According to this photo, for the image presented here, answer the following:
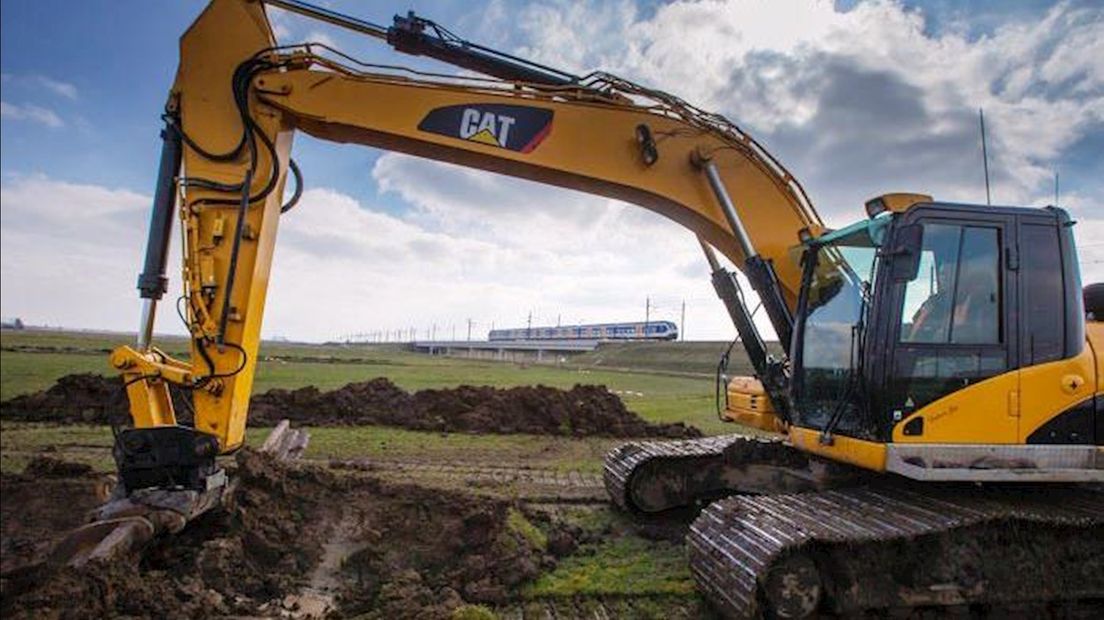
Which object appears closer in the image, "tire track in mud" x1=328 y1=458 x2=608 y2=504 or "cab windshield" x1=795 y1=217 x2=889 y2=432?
"cab windshield" x1=795 y1=217 x2=889 y2=432

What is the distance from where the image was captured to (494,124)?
622 cm

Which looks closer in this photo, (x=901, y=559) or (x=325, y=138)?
(x=901, y=559)

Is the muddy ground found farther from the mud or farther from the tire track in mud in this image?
the mud

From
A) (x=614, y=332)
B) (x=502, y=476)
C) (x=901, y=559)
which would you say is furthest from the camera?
(x=614, y=332)

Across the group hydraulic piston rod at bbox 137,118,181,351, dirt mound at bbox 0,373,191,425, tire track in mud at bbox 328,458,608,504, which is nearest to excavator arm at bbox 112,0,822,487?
hydraulic piston rod at bbox 137,118,181,351

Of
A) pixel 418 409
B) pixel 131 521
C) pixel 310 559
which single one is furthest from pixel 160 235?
pixel 418 409

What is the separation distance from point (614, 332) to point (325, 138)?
57349 millimetres

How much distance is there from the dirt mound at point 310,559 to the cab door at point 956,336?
9.63ft

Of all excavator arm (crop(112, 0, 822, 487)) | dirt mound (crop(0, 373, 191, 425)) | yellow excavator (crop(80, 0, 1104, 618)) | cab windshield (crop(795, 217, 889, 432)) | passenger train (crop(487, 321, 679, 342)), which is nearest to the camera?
yellow excavator (crop(80, 0, 1104, 618))

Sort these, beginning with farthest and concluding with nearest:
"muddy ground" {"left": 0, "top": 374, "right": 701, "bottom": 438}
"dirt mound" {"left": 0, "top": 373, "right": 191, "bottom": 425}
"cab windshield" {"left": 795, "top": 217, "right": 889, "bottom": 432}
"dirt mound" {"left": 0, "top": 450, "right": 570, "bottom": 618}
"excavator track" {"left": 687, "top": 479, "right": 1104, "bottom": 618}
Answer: "muddy ground" {"left": 0, "top": 374, "right": 701, "bottom": 438} < "dirt mound" {"left": 0, "top": 373, "right": 191, "bottom": 425} < "cab windshield" {"left": 795, "top": 217, "right": 889, "bottom": 432} < "dirt mound" {"left": 0, "top": 450, "right": 570, "bottom": 618} < "excavator track" {"left": 687, "top": 479, "right": 1104, "bottom": 618}

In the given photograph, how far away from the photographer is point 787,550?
4.20m

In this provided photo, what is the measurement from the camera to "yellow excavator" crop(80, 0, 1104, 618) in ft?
15.1

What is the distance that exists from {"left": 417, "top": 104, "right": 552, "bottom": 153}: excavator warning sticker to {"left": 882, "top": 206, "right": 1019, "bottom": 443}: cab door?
3068mm

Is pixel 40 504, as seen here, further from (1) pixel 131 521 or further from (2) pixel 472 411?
(2) pixel 472 411
